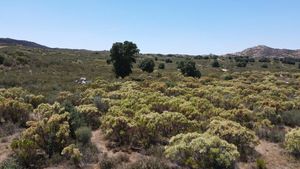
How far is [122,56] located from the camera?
3697cm

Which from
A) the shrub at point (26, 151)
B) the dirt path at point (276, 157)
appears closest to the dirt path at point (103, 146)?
the shrub at point (26, 151)

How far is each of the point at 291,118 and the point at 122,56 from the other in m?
20.8

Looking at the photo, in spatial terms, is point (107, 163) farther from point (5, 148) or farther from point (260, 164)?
point (260, 164)

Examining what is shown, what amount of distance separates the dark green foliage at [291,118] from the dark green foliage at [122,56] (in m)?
20.2

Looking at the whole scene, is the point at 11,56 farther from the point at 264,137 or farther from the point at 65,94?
the point at 264,137

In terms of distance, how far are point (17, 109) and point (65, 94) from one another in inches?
237

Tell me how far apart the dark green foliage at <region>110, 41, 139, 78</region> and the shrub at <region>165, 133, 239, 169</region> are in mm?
24963

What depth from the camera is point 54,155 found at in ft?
41.7

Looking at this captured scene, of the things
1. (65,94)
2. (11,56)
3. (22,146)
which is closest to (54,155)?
(22,146)

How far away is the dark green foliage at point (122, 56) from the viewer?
122ft

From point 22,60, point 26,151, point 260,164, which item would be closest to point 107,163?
point 26,151

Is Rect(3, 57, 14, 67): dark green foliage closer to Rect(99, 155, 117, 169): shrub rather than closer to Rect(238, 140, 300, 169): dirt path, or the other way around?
Rect(99, 155, 117, 169): shrub

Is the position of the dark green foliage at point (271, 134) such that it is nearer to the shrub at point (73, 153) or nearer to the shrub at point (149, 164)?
the shrub at point (149, 164)

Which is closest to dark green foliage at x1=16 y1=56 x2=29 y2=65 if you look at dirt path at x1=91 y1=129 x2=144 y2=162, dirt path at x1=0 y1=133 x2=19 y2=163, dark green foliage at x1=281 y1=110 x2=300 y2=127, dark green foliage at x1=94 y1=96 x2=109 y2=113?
dark green foliage at x1=94 y1=96 x2=109 y2=113
